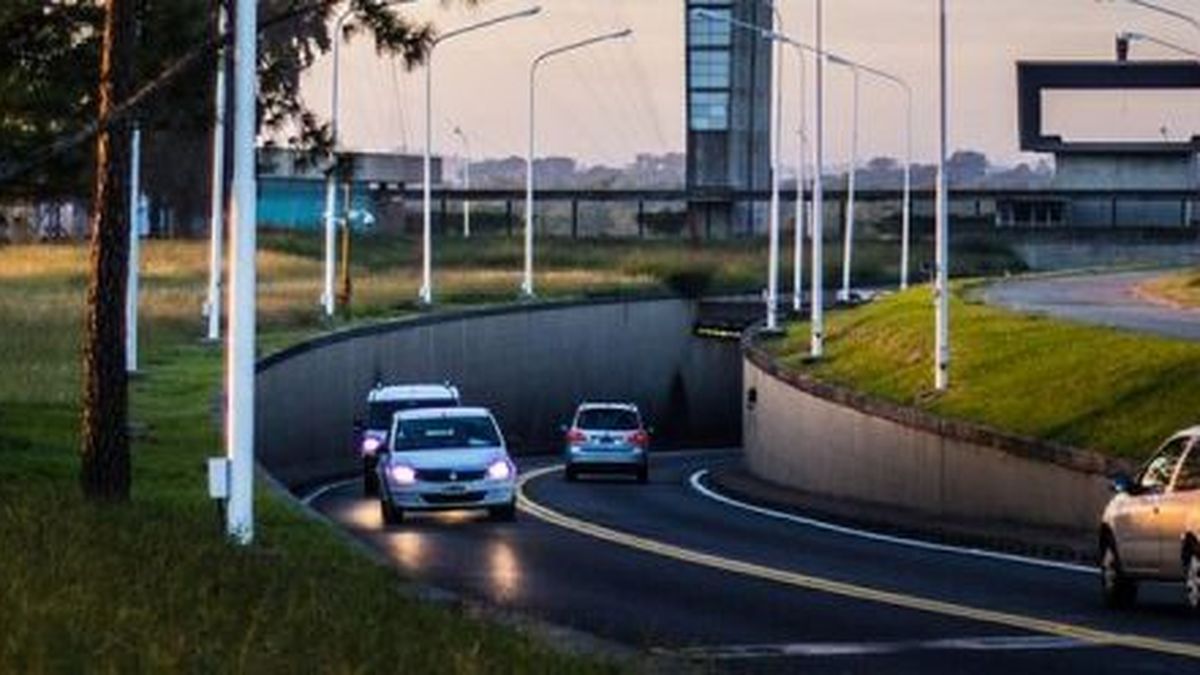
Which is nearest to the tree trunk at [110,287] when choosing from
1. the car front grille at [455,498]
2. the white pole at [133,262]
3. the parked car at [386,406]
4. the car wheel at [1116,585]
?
the white pole at [133,262]

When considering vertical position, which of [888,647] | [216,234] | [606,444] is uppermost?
[216,234]

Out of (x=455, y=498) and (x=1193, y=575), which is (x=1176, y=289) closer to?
(x=455, y=498)

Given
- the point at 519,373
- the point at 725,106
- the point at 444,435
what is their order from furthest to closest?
the point at 725,106 < the point at 519,373 < the point at 444,435

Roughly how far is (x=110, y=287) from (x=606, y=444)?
3447cm

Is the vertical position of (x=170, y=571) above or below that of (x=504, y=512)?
above

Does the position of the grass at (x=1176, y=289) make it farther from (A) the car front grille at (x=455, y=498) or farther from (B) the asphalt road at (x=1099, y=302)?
(A) the car front grille at (x=455, y=498)

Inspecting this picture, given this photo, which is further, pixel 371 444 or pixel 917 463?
pixel 371 444

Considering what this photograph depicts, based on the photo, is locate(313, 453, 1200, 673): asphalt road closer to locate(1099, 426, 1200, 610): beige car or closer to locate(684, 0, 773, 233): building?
locate(1099, 426, 1200, 610): beige car

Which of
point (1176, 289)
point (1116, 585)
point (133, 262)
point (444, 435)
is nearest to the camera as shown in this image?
point (1116, 585)

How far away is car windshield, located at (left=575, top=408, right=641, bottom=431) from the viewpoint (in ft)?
192

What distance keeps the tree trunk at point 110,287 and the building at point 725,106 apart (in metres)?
88.5

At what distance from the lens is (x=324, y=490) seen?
50.2 meters

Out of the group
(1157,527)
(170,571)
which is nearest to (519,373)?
(1157,527)

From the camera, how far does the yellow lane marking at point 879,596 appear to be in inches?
775
